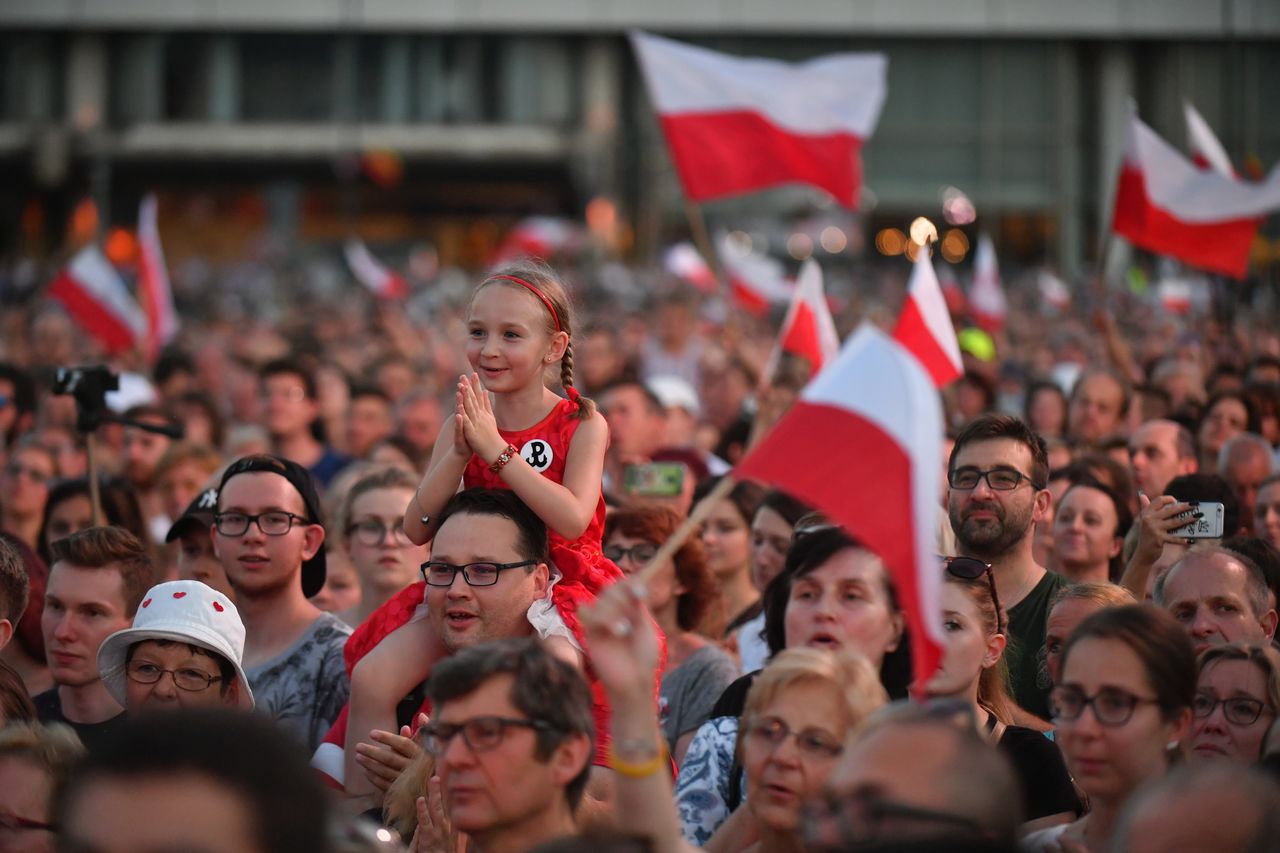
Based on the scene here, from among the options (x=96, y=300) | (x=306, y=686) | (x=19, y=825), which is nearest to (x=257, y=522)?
(x=306, y=686)

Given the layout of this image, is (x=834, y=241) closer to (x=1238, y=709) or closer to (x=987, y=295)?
(x=987, y=295)

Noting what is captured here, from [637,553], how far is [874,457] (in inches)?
112

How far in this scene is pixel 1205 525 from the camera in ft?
20.4

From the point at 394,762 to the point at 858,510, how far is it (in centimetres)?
164

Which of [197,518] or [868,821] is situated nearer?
[868,821]

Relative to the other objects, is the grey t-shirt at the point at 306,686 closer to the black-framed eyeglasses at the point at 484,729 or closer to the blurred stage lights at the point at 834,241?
the black-framed eyeglasses at the point at 484,729

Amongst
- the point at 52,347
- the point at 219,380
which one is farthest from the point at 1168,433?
the point at 52,347

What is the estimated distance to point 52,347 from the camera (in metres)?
17.3

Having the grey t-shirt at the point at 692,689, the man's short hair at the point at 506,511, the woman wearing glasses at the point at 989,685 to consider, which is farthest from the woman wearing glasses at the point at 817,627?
the grey t-shirt at the point at 692,689

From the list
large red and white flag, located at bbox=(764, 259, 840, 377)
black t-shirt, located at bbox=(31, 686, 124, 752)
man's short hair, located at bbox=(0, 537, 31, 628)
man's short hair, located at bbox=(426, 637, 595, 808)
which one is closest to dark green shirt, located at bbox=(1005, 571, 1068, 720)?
man's short hair, located at bbox=(426, 637, 595, 808)

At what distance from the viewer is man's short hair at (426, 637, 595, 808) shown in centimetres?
386

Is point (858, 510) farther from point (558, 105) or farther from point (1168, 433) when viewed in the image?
point (558, 105)

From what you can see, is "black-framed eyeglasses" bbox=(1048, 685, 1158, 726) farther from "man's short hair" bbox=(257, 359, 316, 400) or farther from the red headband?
"man's short hair" bbox=(257, 359, 316, 400)

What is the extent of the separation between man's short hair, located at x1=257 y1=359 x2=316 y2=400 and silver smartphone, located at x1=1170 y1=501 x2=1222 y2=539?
5.87 m
